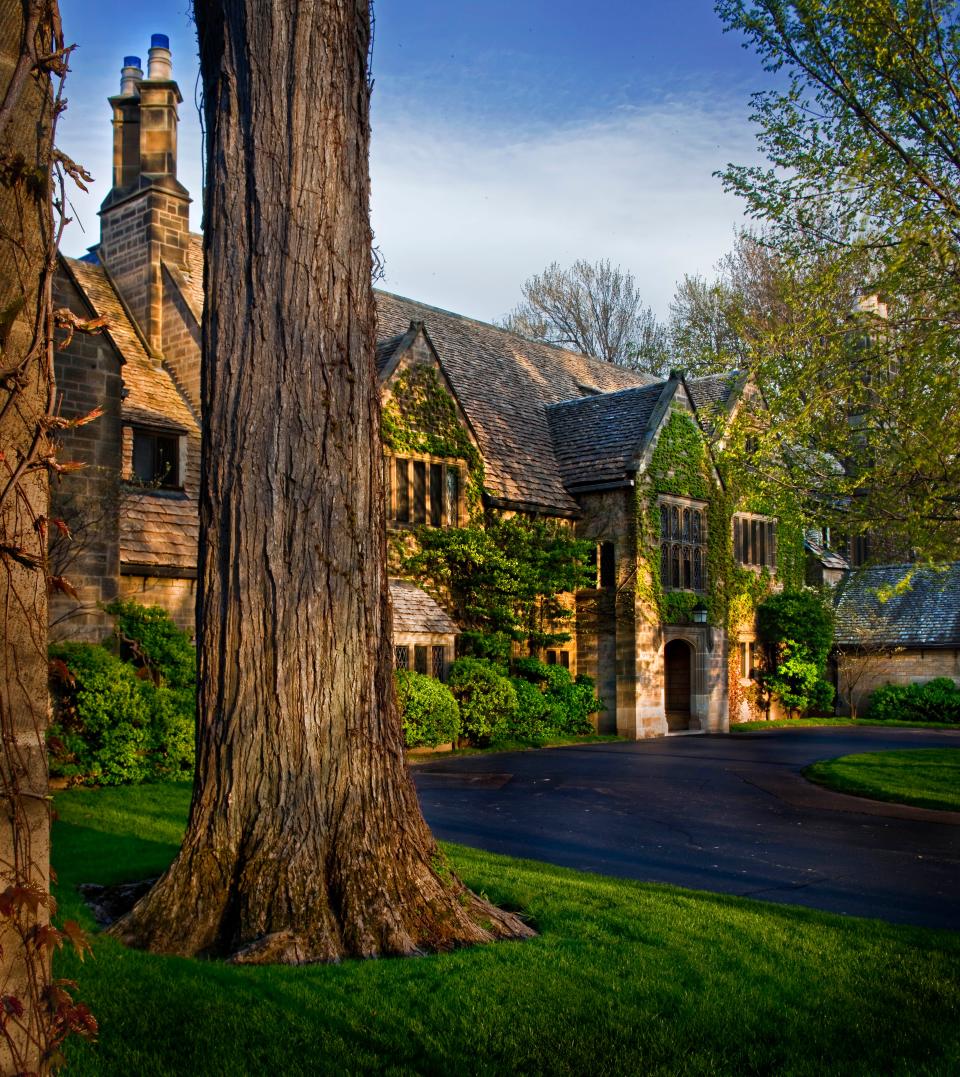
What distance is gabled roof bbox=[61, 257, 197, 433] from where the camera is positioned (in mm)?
19156

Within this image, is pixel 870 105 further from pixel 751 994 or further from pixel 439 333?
pixel 439 333

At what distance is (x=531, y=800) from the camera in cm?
1358

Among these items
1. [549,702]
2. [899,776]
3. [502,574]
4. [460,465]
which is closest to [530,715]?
[549,702]

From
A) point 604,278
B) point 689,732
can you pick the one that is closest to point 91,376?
point 689,732

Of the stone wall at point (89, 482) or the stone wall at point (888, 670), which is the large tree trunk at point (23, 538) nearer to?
the stone wall at point (89, 482)

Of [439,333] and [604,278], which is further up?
Answer: [604,278]

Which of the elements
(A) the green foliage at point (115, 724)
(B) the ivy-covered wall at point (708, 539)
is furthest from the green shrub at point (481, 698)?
(A) the green foliage at point (115, 724)

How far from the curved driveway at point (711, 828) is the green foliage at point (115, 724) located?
11.6 ft

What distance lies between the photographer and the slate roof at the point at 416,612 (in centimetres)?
2102

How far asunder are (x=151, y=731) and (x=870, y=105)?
13146 millimetres

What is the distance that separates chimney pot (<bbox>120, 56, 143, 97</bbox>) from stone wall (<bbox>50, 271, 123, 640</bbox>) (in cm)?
802

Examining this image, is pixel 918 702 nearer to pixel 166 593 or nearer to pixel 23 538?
pixel 166 593

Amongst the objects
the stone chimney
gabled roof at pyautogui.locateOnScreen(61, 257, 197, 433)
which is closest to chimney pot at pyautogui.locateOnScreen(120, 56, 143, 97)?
the stone chimney

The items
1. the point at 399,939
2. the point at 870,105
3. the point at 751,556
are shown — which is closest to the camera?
the point at 399,939
